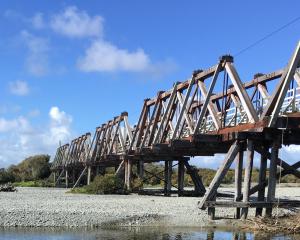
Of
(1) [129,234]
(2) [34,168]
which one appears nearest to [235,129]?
(1) [129,234]

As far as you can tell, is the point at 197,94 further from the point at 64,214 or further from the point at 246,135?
the point at 64,214

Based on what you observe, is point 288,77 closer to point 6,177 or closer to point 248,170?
point 248,170

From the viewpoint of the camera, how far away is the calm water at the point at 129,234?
2198 centimetres

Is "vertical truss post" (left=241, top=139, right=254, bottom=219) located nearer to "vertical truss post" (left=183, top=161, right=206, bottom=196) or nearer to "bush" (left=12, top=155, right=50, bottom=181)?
"vertical truss post" (left=183, top=161, right=206, bottom=196)

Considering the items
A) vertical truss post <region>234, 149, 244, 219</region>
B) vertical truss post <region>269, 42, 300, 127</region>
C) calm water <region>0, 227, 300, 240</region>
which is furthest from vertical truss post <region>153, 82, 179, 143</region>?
calm water <region>0, 227, 300, 240</region>

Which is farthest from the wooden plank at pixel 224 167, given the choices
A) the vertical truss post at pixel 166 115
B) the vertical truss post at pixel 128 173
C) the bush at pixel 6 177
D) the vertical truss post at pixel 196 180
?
the bush at pixel 6 177

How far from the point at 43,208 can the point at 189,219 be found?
8.60 m

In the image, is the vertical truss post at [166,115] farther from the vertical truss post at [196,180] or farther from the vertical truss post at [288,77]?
the vertical truss post at [288,77]

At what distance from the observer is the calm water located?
21984 millimetres

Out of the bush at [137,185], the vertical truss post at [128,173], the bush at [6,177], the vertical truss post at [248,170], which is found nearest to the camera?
the vertical truss post at [248,170]

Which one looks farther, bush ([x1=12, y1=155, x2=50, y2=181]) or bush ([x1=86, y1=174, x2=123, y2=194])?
bush ([x1=12, y1=155, x2=50, y2=181])

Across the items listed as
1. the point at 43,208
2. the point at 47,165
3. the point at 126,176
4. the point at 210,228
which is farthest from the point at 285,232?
the point at 47,165

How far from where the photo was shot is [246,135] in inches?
1069

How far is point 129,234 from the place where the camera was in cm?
2305
